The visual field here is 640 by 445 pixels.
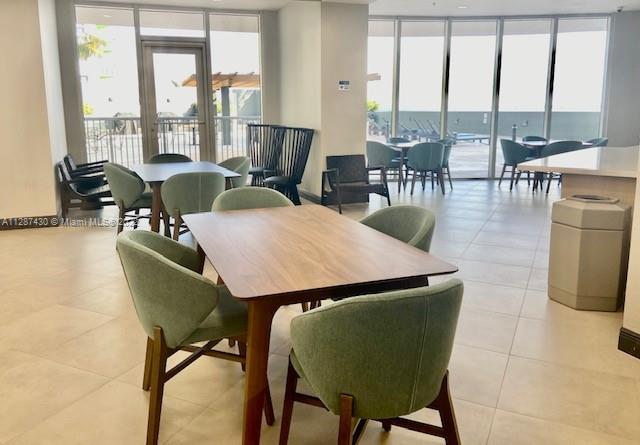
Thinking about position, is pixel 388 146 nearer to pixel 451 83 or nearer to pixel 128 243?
pixel 451 83

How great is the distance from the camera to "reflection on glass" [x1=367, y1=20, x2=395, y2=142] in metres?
9.61

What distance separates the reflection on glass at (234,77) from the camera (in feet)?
28.1

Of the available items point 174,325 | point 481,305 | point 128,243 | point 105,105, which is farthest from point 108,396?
point 105,105

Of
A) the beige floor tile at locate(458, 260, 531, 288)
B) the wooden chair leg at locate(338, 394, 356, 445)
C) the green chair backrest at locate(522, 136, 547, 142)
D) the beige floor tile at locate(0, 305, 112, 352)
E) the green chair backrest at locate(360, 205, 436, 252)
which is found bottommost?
the beige floor tile at locate(0, 305, 112, 352)

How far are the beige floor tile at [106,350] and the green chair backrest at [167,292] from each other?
930mm

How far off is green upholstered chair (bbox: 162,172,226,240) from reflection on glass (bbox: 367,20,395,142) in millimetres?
5365

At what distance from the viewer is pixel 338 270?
2.02 m

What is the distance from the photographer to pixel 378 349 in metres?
1.59

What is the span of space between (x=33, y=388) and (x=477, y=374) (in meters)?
2.27

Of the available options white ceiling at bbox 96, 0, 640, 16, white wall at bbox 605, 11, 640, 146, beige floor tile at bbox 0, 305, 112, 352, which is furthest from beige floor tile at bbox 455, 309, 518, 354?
white wall at bbox 605, 11, 640, 146

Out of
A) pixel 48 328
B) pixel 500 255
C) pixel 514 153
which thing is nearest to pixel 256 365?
pixel 48 328

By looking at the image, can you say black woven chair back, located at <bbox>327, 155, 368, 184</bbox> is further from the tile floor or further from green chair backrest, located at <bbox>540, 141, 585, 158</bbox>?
green chair backrest, located at <bbox>540, 141, 585, 158</bbox>

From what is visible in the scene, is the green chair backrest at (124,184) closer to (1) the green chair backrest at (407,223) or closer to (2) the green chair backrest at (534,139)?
(1) the green chair backrest at (407,223)

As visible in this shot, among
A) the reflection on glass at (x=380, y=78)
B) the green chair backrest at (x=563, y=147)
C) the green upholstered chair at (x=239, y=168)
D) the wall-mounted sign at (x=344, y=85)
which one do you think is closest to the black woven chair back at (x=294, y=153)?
the wall-mounted sign at (x=344, y=85)
